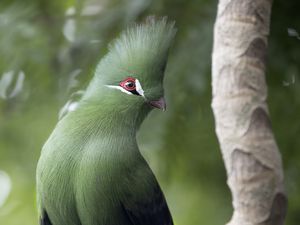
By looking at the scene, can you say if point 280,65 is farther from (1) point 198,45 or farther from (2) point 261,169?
(2) point 261,169

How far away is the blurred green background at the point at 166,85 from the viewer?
1.17 meters

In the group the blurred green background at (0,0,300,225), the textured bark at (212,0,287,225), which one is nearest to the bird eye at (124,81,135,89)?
the textured bark at (212,0,287,225)

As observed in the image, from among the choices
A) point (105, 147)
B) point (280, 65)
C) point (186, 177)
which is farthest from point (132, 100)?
point (280, 65)

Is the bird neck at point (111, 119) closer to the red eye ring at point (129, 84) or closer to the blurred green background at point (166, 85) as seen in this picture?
the red eye ring at point (129, 84)

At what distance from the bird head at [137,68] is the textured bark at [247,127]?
0.07m

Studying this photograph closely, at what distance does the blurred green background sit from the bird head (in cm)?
32

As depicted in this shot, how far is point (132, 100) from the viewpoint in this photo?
79 centimetres

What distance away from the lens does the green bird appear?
793mm

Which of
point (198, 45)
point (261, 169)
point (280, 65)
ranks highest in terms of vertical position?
point (198, 45)

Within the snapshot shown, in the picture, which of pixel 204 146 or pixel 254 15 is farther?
pixel 204 146

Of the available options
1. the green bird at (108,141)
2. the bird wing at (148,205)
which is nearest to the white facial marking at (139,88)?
the green bird at (108,141)

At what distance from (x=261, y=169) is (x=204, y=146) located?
0.47 m

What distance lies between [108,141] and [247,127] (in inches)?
6.8

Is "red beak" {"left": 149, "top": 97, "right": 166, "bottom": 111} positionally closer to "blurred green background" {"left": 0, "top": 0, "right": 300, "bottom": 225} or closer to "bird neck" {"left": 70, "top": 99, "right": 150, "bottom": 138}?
"bird neck" {"left": 70, "top": 99, "right": 150, "bottom": 138}
